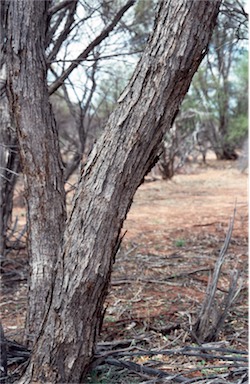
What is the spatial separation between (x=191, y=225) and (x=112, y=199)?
467 cm

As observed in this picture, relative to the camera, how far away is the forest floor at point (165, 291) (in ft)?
6.58

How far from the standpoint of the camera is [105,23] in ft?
12.6

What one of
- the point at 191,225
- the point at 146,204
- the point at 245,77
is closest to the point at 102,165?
the point at 191,225

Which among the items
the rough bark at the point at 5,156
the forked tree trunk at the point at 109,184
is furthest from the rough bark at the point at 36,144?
the forked tree trunk at the point at 109,184

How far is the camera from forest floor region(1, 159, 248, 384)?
2.01 m

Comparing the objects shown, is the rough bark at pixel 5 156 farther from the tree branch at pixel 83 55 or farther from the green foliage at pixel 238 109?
the green foliage at pixel 238 109

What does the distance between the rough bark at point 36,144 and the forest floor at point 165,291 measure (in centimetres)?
38

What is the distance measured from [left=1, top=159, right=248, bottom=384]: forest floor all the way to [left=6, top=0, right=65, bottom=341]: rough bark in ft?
1.25

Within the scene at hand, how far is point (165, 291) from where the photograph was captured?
11.6 ft

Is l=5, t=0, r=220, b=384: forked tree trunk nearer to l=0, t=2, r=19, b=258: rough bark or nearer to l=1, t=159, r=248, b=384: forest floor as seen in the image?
l=1, t=159, r=248, b=384: forest floor

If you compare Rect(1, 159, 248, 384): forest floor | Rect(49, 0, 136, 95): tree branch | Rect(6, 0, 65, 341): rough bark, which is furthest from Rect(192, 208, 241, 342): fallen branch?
Rect(49, 0, 136, 95): tree branch

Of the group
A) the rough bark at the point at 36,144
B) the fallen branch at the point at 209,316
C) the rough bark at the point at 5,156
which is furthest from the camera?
the rough bark at the point at 5,156

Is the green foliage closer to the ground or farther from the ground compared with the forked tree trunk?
farther from the ground

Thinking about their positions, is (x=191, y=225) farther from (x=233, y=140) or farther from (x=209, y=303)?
(x=233, y=140)
